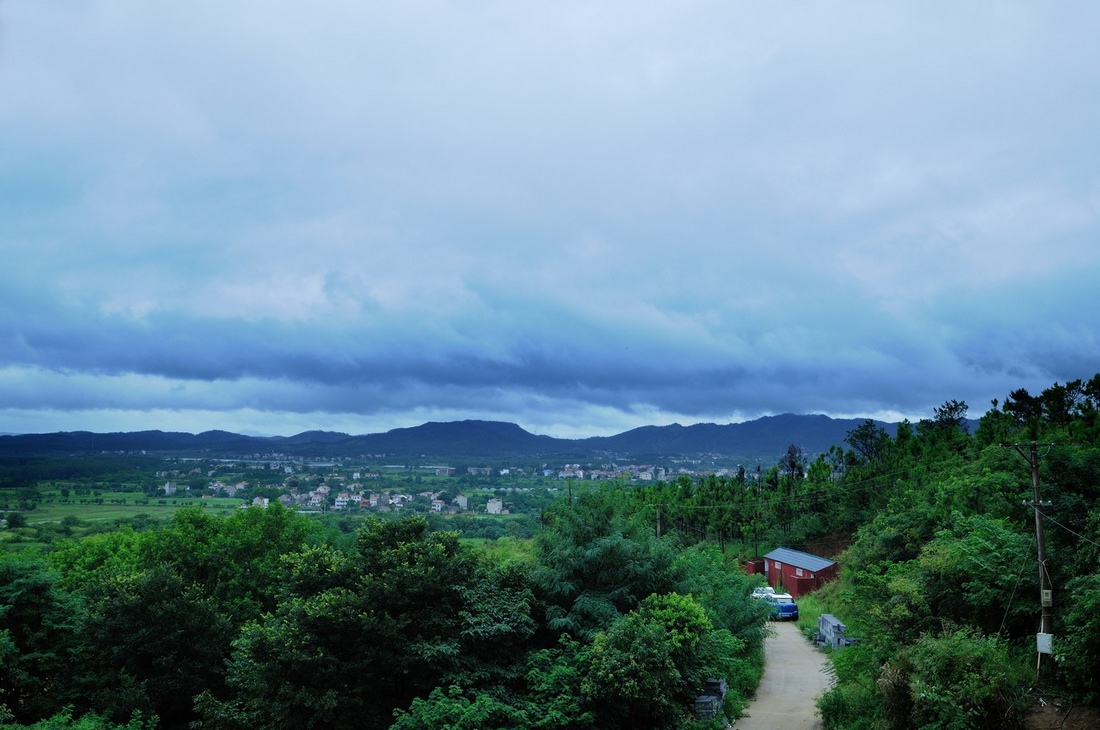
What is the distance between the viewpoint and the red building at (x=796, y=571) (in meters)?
43.9

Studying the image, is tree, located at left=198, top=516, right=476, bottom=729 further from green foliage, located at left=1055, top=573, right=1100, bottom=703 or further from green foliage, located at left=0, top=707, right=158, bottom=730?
green foliage, located at left=1055, top=573, right=1100, bottom=703

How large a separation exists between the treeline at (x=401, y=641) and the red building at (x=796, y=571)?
863 inches

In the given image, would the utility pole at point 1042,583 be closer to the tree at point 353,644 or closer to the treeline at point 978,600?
the treeline at point 978,600

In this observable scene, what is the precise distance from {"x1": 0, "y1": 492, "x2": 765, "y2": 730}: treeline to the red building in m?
21.9

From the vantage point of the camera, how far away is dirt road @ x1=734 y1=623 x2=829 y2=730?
2016cm

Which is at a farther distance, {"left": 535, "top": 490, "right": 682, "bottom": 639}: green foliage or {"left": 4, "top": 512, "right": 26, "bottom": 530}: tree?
{"left": 4, "top": 512, "right": 26, "bottom": 530}: tree

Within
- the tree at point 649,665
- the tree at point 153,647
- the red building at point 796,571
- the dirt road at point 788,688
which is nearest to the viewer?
the tree at point 649,665

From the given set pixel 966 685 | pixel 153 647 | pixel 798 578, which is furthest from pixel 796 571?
pixel 153 647

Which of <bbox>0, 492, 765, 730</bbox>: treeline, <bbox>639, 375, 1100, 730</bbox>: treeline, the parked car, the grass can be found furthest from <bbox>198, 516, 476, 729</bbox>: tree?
the parked car

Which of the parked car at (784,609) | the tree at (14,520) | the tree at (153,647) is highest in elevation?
the tree at (153,647)

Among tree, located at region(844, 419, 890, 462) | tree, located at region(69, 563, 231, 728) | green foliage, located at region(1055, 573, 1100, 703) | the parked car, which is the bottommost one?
the parked car

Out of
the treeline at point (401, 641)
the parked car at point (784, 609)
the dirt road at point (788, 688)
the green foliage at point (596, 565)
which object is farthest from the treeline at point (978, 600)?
the parked car at point (784, 609)

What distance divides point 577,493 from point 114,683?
14.6 metres

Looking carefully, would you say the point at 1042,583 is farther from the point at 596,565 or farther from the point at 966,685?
the point at 596,565
